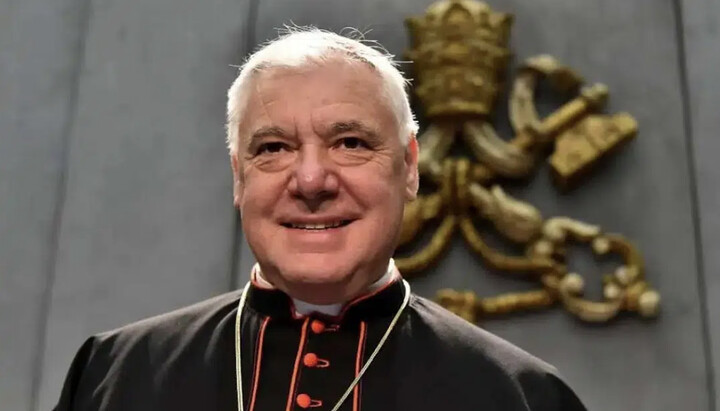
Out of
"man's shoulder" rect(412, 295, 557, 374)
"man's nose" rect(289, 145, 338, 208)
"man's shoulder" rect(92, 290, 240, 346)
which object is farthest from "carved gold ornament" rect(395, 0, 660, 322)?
"man's nose" rect(289, 145, 338, 208)

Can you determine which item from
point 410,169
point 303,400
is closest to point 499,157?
point 410,169

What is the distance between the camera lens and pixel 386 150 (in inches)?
37.6

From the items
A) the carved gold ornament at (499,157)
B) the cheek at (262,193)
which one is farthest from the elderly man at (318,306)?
the carved gold ornament at (499,157)

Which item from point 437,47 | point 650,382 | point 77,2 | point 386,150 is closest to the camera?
point 386,150

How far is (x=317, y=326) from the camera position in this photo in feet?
3.22

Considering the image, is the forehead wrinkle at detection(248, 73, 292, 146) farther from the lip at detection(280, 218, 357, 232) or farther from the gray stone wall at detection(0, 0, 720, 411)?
the gray stone wall at detection(0, 0, 720, 411)

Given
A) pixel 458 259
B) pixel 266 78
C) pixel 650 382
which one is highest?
pixel 266 78

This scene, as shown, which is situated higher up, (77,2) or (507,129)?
(77,2)

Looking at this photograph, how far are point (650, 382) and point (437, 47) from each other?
669mm

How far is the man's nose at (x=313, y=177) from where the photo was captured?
90 cm

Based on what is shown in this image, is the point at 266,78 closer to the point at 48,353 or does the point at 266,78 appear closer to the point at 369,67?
the point at 369,67

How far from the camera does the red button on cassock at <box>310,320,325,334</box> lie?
0.98m

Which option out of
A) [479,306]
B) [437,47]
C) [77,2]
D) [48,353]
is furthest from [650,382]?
[77,2]

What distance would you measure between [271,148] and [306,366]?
25cm
